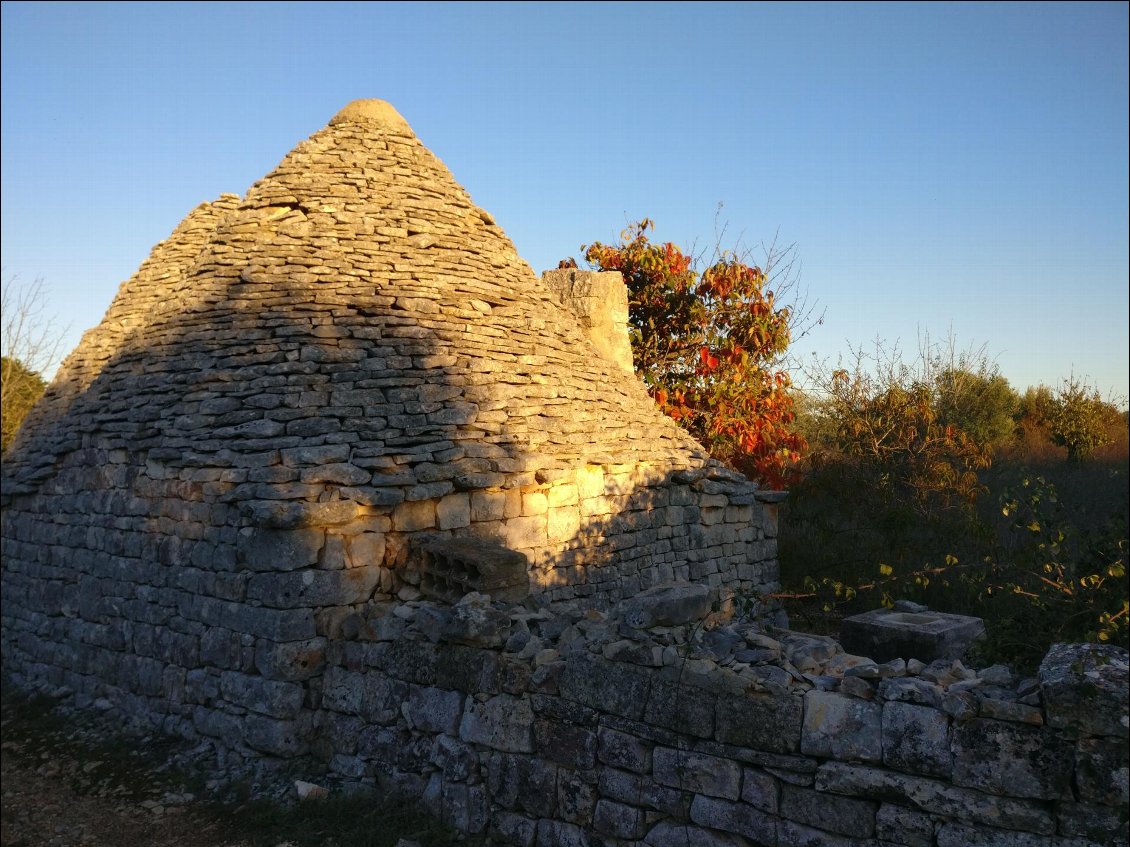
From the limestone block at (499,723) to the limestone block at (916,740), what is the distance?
1.81 metres

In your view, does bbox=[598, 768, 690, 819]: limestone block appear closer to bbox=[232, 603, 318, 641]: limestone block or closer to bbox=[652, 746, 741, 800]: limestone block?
bbox=[652, 746, 741, 800]: limestone block

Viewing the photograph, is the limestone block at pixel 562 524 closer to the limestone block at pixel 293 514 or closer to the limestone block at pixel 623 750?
the limestone block at pixel 293 514

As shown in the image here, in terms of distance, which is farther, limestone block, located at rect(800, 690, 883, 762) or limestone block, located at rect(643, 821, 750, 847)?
limestone block, located at rect(643, 821, 750, 847)

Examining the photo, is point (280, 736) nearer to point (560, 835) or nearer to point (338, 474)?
point (338, 474)

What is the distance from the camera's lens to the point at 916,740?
A: 132 inches

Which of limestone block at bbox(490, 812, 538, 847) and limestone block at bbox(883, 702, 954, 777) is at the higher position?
limestone block at bbox(883, 702, 954, 777)

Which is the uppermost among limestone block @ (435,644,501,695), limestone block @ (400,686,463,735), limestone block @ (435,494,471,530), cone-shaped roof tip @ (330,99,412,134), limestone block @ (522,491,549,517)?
cone-shaped roof tip @ (330,99,412,134)

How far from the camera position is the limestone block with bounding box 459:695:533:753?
4.46 m

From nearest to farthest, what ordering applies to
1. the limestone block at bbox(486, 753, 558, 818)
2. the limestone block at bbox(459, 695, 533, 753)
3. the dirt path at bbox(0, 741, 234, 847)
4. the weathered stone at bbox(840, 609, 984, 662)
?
the limestone block at bbox(486, 753, 558, 818), the limestone block at bbox(459, 695, 533, 753), the dirt path at bbox(0, 741, 234, 847), the weathered stone at bbox(840, 609, 984, 662)

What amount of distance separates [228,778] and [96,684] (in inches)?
88.6

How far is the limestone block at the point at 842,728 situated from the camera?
3426mm

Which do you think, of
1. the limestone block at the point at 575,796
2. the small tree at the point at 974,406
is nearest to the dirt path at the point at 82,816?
the limestone block at the point at 575,796

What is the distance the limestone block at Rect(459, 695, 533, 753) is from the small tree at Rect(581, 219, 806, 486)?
279 inches

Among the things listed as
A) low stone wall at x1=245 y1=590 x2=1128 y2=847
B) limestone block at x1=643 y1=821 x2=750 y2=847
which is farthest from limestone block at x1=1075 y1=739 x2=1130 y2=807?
limestone block at x1=643 y1=821 x2=750 y2=847
